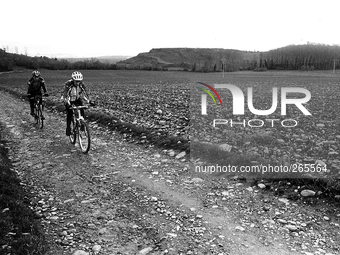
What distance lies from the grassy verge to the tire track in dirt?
29 centimetres

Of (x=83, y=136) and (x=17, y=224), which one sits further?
(x=83, y=136)

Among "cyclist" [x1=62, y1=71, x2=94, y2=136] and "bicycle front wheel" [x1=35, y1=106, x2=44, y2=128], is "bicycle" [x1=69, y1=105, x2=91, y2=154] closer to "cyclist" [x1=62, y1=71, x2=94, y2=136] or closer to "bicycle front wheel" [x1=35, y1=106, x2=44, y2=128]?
"cyclist" [x1=62, y1=71, x2=94, y2=136]

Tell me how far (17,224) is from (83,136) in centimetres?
579

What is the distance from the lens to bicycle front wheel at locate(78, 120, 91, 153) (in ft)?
36.2

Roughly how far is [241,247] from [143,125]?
9.54 m

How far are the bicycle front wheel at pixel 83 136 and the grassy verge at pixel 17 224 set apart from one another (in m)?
3.29

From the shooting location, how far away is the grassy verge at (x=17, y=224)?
5152 millimetres

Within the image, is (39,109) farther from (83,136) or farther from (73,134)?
(83,136)

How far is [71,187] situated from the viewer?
26.5 feet

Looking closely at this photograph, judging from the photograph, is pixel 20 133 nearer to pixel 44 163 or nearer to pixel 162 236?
pixel 44 163

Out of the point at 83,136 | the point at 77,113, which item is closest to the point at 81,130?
the point at 83,136

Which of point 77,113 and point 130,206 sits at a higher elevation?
point 77,113

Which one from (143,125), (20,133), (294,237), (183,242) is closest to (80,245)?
(183,242)

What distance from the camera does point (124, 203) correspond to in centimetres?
716
